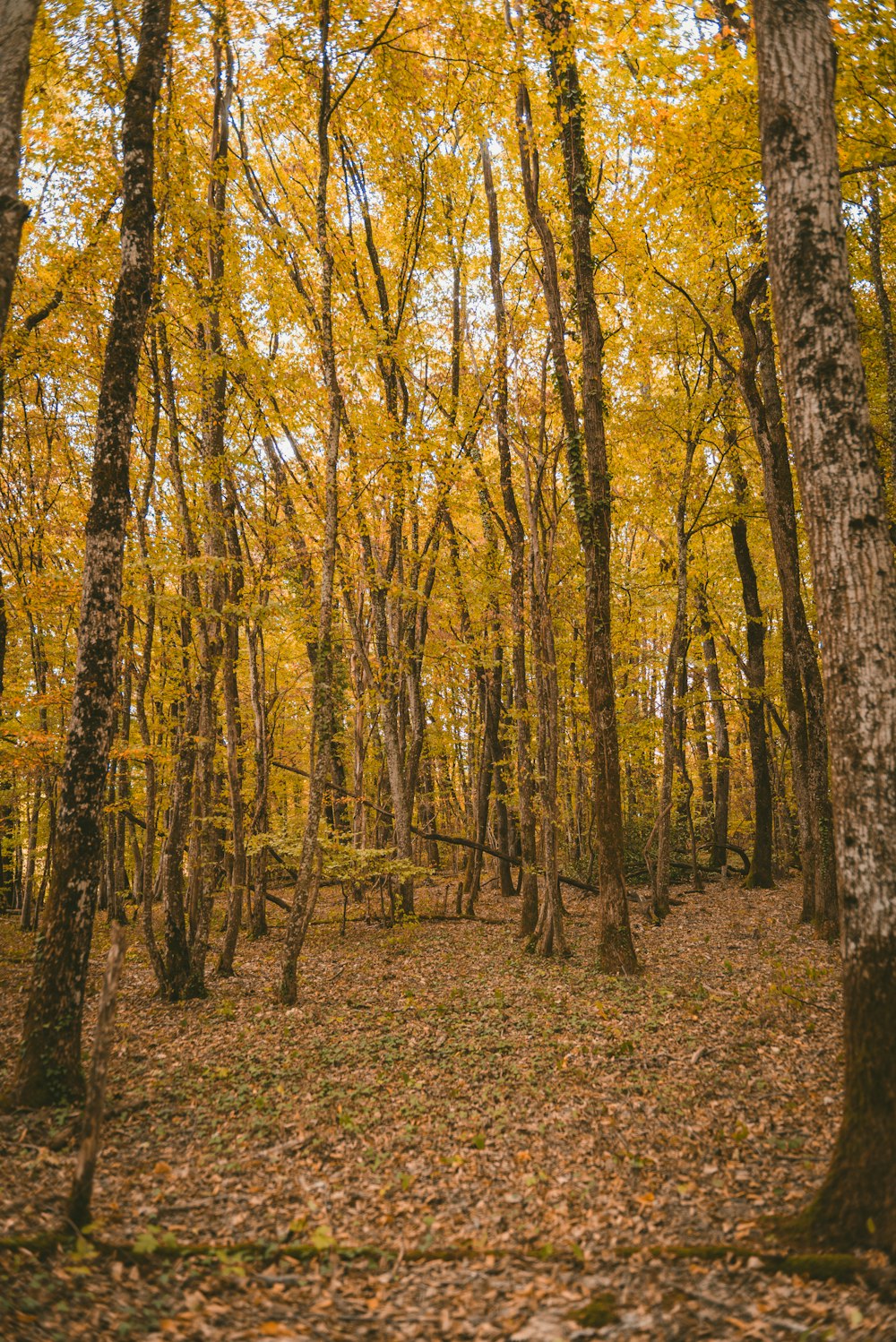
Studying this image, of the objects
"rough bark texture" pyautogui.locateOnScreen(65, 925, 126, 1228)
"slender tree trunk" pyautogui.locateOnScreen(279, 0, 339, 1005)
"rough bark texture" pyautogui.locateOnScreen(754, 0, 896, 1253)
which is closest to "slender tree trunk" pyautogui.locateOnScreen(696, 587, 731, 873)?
"slender tree trunk" pyautogui.locateOnScreen(279, 0, 339, 1005)

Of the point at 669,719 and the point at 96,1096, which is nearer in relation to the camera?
the point at 96,1096

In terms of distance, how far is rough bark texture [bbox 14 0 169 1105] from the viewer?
560cm

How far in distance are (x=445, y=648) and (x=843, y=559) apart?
11.7 meters

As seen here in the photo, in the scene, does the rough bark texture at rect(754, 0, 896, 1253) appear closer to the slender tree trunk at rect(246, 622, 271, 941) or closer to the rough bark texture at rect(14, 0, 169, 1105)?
the rough bark texture at rect(14, 0, 169, 1105)

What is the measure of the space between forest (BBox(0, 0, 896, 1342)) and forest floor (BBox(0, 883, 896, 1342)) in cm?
4

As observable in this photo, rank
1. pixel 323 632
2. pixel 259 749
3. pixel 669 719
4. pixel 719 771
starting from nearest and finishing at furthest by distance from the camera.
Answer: pixel 323 632 → pixel 259 749 → pixel 669 719 → pixel 719 771

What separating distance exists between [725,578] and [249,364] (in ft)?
45.5

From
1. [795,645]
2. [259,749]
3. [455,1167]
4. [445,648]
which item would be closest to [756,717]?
[795,645]

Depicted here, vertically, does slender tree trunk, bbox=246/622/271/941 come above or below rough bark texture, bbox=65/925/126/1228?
above

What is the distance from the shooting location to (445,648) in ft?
50.0

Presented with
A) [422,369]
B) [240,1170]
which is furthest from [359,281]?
[240,1170]

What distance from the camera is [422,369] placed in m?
15.4

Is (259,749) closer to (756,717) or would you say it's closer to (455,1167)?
(455,1167)

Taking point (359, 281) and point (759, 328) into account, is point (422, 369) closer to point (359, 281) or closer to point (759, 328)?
point (359, 281)
